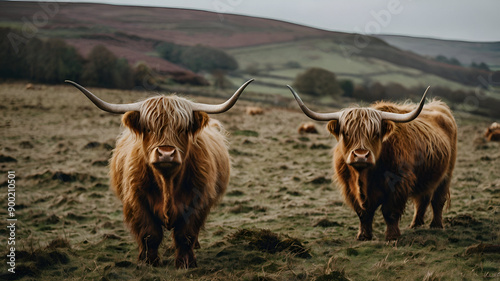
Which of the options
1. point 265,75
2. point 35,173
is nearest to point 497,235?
point 35,173

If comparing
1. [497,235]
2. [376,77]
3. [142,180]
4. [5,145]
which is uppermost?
[376,77]

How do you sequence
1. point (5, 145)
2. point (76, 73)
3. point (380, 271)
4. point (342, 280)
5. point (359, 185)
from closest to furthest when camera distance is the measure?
point (342, 280), point (380, 271), point (359, 185), point (5, 145), point (76, 73)

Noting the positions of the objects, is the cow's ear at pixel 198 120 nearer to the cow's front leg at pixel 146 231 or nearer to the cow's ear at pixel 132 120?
the cow's ear at pixel 132 120

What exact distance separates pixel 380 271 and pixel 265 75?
27.9 metres

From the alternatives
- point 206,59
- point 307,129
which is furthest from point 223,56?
point 307,129

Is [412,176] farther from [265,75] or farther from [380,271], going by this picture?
[265,75]

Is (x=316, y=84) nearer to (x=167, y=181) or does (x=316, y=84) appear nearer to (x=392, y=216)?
(x=392, y=216)

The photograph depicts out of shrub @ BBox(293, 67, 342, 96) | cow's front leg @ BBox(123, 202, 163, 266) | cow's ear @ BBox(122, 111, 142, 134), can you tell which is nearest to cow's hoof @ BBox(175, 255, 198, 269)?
cow's front leg @ BBox(123, 202, 163, 266)

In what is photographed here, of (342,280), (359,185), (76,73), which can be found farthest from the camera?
(76,73)

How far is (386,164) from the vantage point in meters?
3.99

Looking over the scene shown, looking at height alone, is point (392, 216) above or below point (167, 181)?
below

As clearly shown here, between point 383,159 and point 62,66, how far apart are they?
2019 cm

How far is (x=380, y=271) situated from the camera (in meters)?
3.10

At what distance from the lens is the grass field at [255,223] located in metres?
3.15
